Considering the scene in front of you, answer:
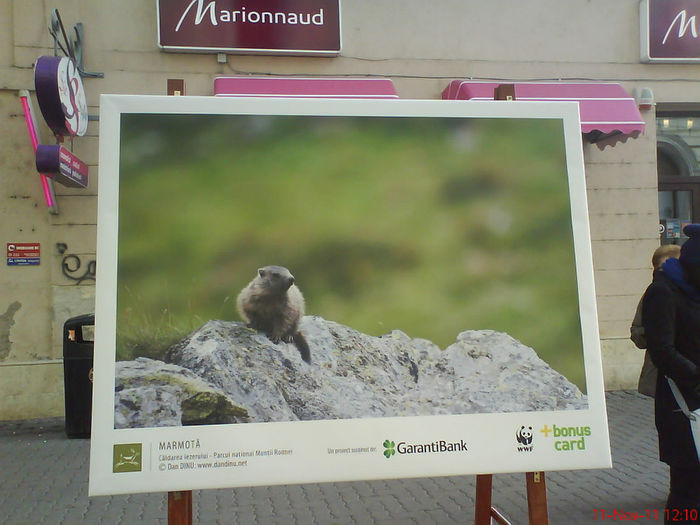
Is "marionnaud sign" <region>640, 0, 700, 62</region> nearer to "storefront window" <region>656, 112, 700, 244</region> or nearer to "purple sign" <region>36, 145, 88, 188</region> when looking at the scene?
"storefront window" <region>656, 112, 700, 244</region>

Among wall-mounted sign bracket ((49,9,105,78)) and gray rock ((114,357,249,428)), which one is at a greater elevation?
wall-mounted sign bracket ((49,9,105,78))

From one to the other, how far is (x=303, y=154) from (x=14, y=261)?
631 centimetres

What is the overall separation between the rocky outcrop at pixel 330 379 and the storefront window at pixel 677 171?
776cm

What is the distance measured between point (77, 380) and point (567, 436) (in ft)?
18.2

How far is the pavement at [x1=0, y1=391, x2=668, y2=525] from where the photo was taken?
4500mm

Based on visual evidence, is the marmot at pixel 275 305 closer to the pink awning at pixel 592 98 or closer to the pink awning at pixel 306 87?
the pink awning at pixel 306 87

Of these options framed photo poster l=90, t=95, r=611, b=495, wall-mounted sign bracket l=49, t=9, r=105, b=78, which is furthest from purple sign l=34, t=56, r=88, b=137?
framed photo poster l=90, t=95, r=611, b=495

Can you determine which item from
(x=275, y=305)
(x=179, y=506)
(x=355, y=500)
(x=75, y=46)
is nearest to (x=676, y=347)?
(x=275, y=305)

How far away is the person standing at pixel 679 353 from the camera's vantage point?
349cm

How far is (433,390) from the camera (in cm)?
253

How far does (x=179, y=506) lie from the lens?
2.48 meters

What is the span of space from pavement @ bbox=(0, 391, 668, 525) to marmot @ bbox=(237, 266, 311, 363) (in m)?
2.42

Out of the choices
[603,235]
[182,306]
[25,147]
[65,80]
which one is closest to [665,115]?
[603,235]
